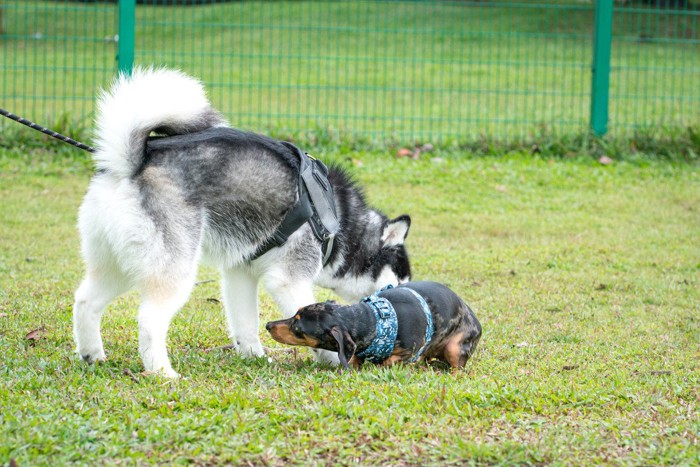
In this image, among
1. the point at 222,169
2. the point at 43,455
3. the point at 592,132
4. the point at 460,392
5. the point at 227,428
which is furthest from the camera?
the point at 592,132

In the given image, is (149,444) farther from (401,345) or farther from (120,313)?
(120,313)

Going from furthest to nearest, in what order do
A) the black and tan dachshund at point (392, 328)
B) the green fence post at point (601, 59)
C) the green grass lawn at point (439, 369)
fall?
the green fence post at point (601, 59) < the black and tan dachshund at point (392, 328) < the green grass lawn at point (439, 369)

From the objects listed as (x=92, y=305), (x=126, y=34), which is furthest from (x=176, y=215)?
(x=126, y=34)

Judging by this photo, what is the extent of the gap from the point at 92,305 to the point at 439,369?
74.6 inches

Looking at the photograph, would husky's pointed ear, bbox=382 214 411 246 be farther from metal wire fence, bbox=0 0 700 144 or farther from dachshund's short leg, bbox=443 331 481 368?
metal wire fence, bbox=0 0 700 144

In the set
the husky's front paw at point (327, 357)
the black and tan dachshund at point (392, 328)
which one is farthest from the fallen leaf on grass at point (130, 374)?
the husky's front paw at point (327, 357)

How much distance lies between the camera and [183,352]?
497cm

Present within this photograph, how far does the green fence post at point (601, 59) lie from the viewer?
10.7 m

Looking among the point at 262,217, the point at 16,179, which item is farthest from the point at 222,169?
the point at 16,179

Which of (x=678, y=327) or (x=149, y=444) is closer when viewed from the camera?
(x=149, y=444)

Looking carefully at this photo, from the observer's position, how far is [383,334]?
15.0ft

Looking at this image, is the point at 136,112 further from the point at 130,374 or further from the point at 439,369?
the point at 439,369

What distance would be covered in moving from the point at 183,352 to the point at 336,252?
3.39 feet

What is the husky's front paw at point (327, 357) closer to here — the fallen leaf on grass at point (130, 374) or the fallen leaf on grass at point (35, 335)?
the fallen leaf on grass at point (130, 374)
